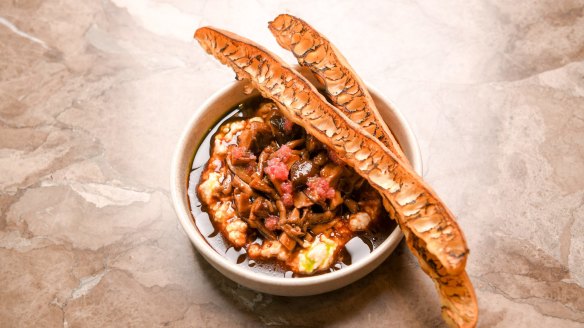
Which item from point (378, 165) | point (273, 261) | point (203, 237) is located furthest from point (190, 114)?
point (378, 165)

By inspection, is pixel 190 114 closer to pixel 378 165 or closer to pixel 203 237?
pixel 203 237

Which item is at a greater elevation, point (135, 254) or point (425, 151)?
point (425, 151)

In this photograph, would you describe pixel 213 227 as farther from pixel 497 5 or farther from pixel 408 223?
pixel 497 5

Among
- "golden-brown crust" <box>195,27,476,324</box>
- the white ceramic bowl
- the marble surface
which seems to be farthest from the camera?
the marble surface

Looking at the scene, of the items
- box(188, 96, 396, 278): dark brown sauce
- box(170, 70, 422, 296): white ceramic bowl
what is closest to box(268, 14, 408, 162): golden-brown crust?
box(170, 70, 422, 296): white ceramic bowl

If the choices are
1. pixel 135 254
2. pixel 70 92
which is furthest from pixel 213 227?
pixel 70 92

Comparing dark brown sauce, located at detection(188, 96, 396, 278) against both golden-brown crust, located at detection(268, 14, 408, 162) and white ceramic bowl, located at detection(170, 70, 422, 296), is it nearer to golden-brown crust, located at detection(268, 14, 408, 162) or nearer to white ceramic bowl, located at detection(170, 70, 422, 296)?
white ceramic bowl, located at detection(170, 70, 422, 296)

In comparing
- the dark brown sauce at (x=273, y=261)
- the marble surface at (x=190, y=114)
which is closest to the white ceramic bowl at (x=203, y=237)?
the dark brown sauce at (x=273, y=261)

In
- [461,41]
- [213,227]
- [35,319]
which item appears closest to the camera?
[213,227]
